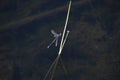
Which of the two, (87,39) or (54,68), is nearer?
(54,68)

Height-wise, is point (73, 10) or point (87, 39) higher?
point (73, 10)

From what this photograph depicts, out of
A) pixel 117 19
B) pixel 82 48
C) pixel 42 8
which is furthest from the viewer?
pixel 42 8

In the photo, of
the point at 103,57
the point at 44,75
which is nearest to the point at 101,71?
the point at 103,57

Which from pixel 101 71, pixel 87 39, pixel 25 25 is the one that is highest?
pixel 25 25

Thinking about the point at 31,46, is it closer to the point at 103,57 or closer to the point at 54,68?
the point at 54,68

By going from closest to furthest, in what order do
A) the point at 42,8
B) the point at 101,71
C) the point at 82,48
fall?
the point at 101,71
the point at 82,48
the point at 42,8

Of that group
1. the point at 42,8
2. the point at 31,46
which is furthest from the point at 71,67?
the point at 42,8
